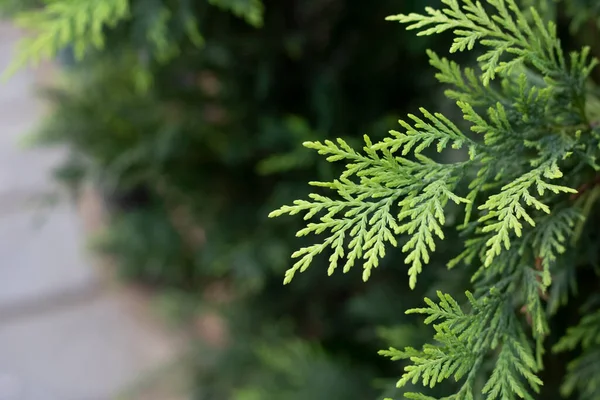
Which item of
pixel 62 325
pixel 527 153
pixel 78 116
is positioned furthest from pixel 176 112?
pixel 62 325

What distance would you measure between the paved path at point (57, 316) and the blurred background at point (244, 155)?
287mm

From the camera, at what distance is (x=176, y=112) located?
150 cm

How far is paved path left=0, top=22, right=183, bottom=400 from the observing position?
2275 mm

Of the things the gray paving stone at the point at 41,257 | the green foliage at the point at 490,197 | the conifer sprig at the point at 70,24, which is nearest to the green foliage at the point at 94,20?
the conifer sprig at the point at 70,24

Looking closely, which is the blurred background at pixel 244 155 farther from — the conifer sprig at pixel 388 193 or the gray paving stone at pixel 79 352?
the conifer sprig at pixel 388 193

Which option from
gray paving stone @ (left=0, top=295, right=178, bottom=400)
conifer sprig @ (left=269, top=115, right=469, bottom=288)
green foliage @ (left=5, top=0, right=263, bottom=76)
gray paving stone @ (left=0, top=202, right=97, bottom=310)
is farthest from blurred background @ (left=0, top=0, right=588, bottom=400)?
gray paving stone @ (left=0, top=202, right=97, bottom=310)

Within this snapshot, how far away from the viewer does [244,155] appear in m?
1.43

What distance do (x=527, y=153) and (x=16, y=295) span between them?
229 cm

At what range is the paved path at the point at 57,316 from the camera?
2275 millimetres

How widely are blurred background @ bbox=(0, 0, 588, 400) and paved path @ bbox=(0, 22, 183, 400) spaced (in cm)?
29

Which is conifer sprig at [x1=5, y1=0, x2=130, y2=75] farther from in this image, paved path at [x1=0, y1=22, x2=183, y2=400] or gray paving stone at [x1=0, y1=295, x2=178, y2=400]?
gray paving stone at [x1=0, y1=295, x2=178, y2=400]

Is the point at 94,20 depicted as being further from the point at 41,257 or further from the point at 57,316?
the point at 41,257

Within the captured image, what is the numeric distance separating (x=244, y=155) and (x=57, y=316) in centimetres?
147

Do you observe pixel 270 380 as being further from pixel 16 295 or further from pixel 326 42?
pixel 16 295
